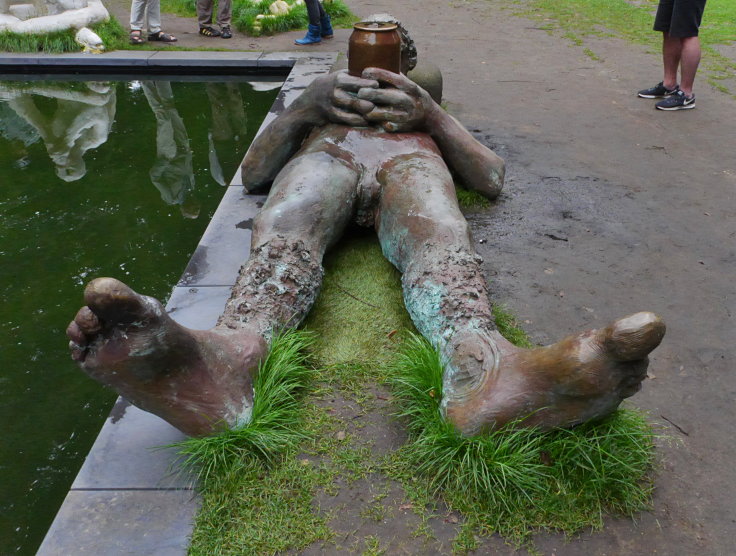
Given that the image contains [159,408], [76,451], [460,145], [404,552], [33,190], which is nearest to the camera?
[404,552]

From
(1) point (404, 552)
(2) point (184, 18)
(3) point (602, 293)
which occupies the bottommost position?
(2) point (184, 18)

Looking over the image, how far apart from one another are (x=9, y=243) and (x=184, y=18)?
22.9 ft

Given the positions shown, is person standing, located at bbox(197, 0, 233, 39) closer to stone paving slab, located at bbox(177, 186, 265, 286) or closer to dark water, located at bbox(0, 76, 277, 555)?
dark water, located at bbox(0, 76, 277, 555)

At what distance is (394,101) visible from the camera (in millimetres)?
3217

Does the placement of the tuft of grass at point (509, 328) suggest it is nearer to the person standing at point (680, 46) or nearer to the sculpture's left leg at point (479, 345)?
the sculpture's left leg at point (479, 345)

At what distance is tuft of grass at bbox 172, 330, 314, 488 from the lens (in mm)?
2199

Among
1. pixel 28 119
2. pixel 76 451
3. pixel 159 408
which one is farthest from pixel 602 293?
pixel 28 119

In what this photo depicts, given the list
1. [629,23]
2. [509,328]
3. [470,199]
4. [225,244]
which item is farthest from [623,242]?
[629,23]

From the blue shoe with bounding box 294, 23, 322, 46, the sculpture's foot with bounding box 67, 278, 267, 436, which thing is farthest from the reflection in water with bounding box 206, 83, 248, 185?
the sculpture's foot with bounding box 67, 278, 267, 436

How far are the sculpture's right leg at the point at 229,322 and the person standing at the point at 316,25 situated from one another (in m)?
5.66

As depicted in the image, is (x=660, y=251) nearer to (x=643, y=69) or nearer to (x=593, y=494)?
(x=593, y=494)

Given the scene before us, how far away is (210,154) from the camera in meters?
5.39

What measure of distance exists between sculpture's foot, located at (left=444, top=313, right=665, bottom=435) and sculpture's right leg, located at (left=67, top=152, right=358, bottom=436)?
0.72m

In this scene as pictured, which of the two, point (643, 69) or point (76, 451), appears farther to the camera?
point (643, 69)
